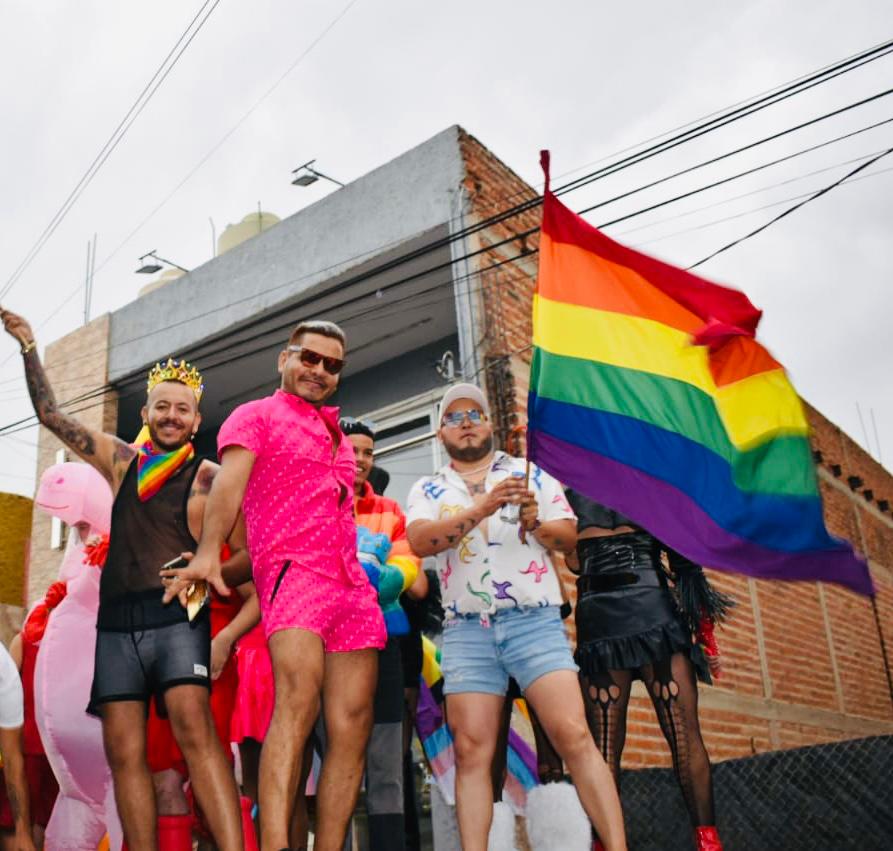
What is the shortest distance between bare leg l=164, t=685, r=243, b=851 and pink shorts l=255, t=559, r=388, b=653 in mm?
374

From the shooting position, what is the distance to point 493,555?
3.96 meters

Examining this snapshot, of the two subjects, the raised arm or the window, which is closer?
the raised arm

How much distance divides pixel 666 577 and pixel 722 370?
0.95 metres

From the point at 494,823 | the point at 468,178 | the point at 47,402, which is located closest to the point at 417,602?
the point at 494,823

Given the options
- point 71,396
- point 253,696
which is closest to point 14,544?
point 71,396

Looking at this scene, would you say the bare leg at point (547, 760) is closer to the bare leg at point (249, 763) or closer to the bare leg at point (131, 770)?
the bare leg at point (249, 763)

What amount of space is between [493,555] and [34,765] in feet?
8.46

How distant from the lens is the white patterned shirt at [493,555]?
386 centimetres

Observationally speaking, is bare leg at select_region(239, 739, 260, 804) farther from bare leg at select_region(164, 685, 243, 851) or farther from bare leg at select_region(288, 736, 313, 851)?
bare leg at select_region(164, 685, 243, 851)

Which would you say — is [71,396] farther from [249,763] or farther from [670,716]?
[670,716]

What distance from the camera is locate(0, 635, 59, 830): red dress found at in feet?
15.1

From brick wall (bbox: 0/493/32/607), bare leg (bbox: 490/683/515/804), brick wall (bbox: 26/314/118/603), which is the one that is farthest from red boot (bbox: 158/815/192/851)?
brick wall (bbox: 0/493/32/607)

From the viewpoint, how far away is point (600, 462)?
3.88 metres

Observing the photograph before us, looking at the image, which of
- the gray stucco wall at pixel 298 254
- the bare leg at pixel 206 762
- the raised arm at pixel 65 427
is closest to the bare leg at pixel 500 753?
the bare leg at pixel 206 762
